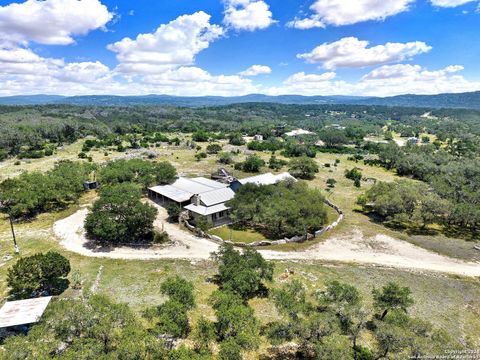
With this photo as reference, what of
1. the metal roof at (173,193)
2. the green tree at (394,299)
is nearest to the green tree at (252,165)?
the metal roof at (173,193)

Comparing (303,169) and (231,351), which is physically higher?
(231,351)

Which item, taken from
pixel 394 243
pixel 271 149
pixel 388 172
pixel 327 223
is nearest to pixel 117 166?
pixel 327 223

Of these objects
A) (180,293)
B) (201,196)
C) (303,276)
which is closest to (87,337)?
(180,293)

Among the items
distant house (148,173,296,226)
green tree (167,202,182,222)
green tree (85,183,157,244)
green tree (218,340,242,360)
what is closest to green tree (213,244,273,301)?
green tree (218,340,242,360)

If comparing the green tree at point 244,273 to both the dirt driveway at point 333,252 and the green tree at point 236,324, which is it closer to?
the green tree at point 236,324

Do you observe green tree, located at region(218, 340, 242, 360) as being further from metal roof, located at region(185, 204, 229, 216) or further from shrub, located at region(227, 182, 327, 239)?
metal roof, located at region(185, 204, 229, 216)

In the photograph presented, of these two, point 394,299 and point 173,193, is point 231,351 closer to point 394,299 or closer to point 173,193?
point 394,299
